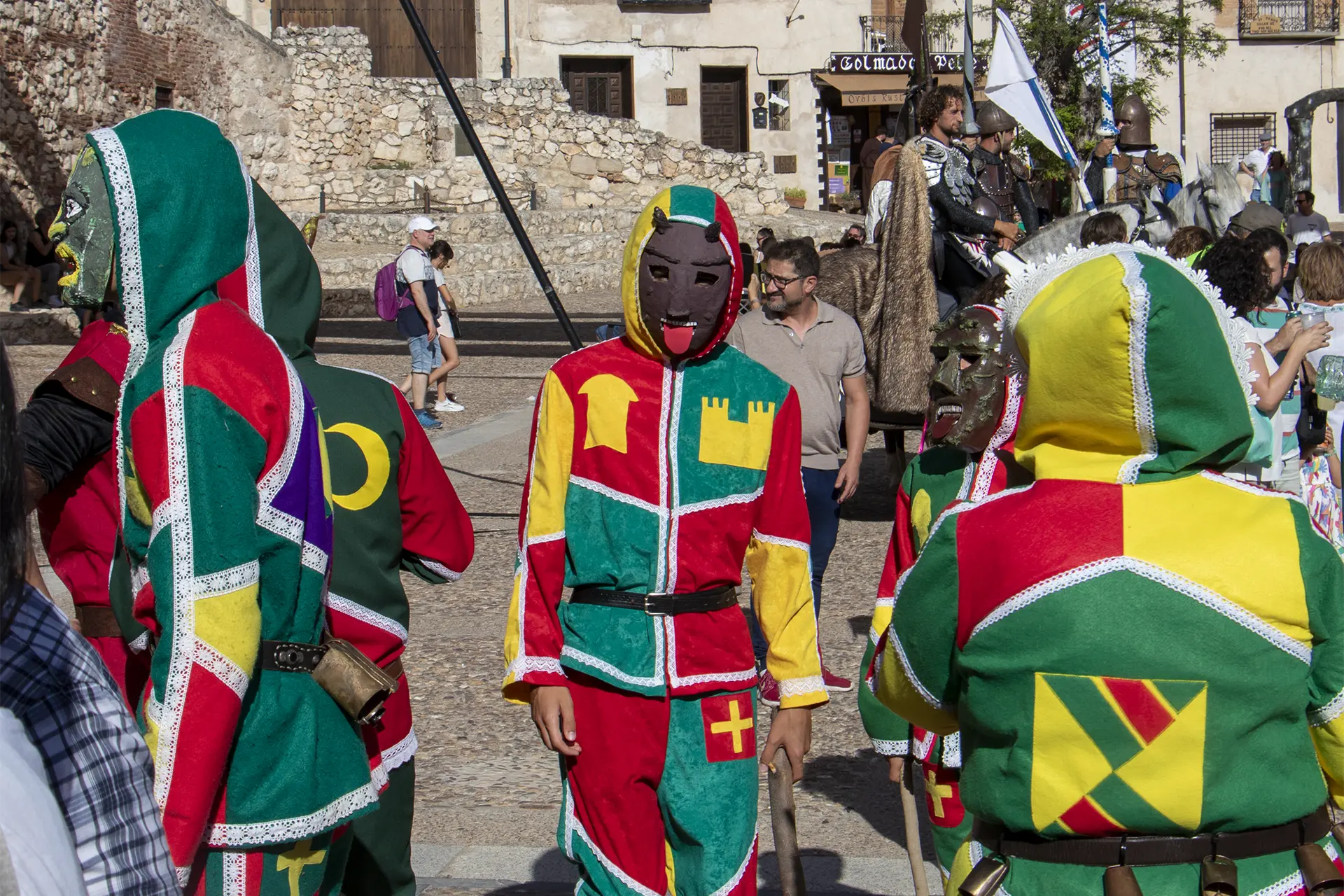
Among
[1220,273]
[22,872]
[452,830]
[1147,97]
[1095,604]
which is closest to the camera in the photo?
[22,872]

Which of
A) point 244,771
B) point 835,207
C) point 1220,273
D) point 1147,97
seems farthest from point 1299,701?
point 835,207

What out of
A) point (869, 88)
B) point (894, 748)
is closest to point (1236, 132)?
point (869, 88)

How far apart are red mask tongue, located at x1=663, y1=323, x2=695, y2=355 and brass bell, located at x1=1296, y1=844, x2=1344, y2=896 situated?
1.69m

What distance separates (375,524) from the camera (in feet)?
11.4

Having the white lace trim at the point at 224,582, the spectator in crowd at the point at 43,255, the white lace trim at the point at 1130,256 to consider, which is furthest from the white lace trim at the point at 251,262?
the spectator in crowd at the point at 43,255

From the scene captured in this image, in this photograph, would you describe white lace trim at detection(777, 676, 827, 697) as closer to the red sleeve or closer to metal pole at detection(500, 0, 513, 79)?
the red sleeve

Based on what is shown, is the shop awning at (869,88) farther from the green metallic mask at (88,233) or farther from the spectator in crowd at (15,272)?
the green metallic mask at (88,233)

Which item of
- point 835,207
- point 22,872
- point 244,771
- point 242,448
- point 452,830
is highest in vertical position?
point 835,207

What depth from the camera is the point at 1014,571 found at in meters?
2.43

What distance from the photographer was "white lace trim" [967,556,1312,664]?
7.71ft

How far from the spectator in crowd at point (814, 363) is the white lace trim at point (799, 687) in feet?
10.8

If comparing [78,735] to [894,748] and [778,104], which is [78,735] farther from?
[778,104]

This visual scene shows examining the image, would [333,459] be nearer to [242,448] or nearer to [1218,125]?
[242,448]

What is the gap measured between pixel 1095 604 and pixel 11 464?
5.04 feet
